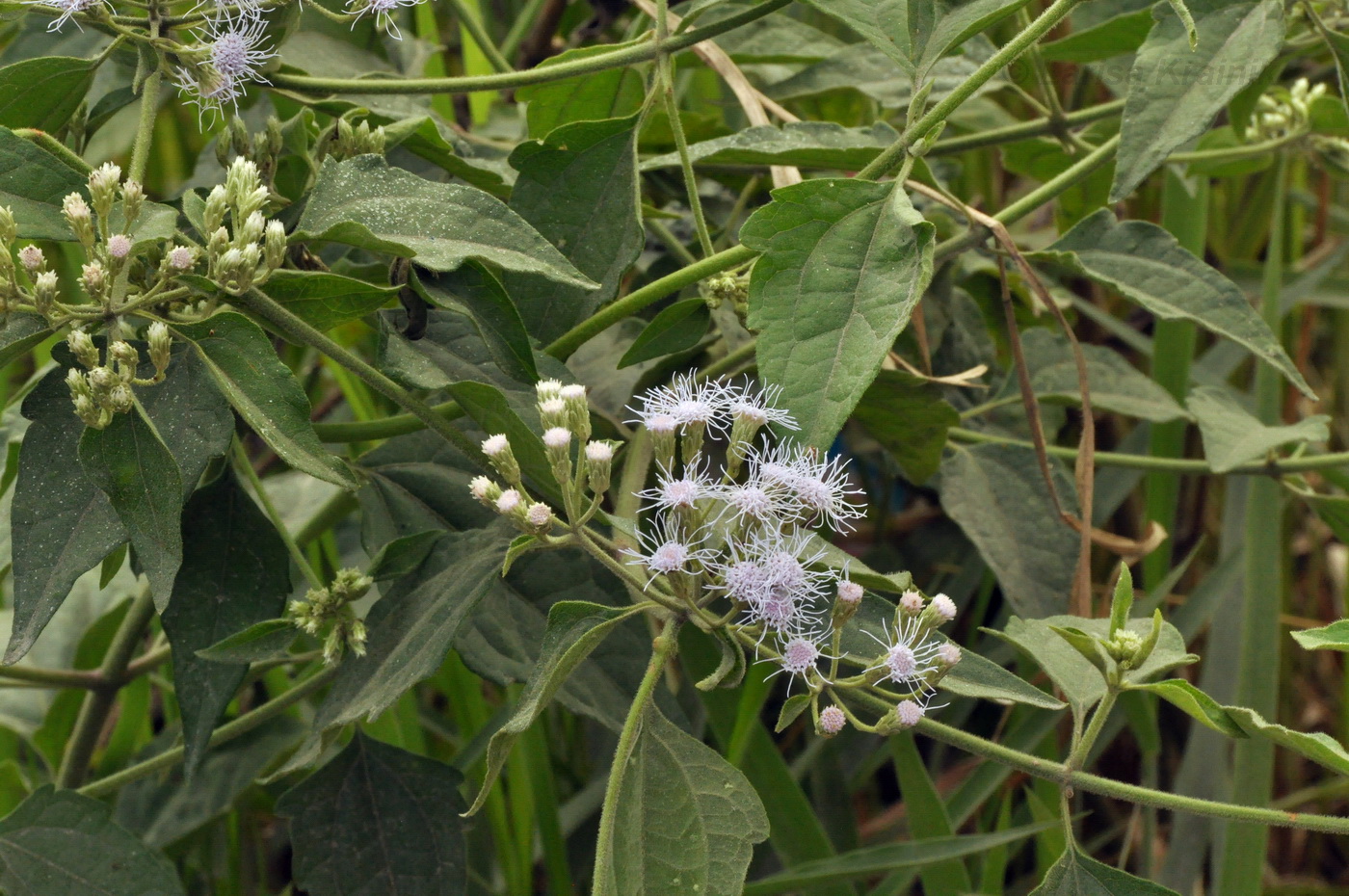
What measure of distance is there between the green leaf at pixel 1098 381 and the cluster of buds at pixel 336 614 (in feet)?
1.77

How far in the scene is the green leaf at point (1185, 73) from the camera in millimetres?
578

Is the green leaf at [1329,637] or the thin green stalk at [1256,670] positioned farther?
the thin green stalk at [1256,670]

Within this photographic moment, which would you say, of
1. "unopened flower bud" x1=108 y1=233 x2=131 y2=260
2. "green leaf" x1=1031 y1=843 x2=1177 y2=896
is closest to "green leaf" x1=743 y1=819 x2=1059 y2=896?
"green leaf" x1=1031 y1=843 x2=1177 y2=896

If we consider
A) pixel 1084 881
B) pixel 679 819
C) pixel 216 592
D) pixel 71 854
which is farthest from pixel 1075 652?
pixel 71 854

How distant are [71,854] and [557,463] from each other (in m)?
0.46

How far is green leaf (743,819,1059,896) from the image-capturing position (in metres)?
0.82

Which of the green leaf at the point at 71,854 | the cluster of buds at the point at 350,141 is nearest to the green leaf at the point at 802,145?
the cluster of buds at the point at 350,141

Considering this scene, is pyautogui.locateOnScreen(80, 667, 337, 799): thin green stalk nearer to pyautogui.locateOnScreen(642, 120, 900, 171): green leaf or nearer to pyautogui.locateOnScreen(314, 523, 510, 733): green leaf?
pyautogui.locateOnScreen(314, 523, 510, 733): green leaf

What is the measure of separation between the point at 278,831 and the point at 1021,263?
37.5 inches

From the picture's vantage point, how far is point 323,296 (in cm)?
52

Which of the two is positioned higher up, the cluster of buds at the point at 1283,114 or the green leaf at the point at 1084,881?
the cluster of buds at the point at 1283,114

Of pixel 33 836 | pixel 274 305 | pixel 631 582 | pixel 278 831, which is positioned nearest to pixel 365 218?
pixel 274 305

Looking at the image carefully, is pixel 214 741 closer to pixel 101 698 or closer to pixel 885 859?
pixel 101 698

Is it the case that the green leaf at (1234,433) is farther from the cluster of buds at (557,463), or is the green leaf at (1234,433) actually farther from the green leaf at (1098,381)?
the cluster of buds at (557,463)
